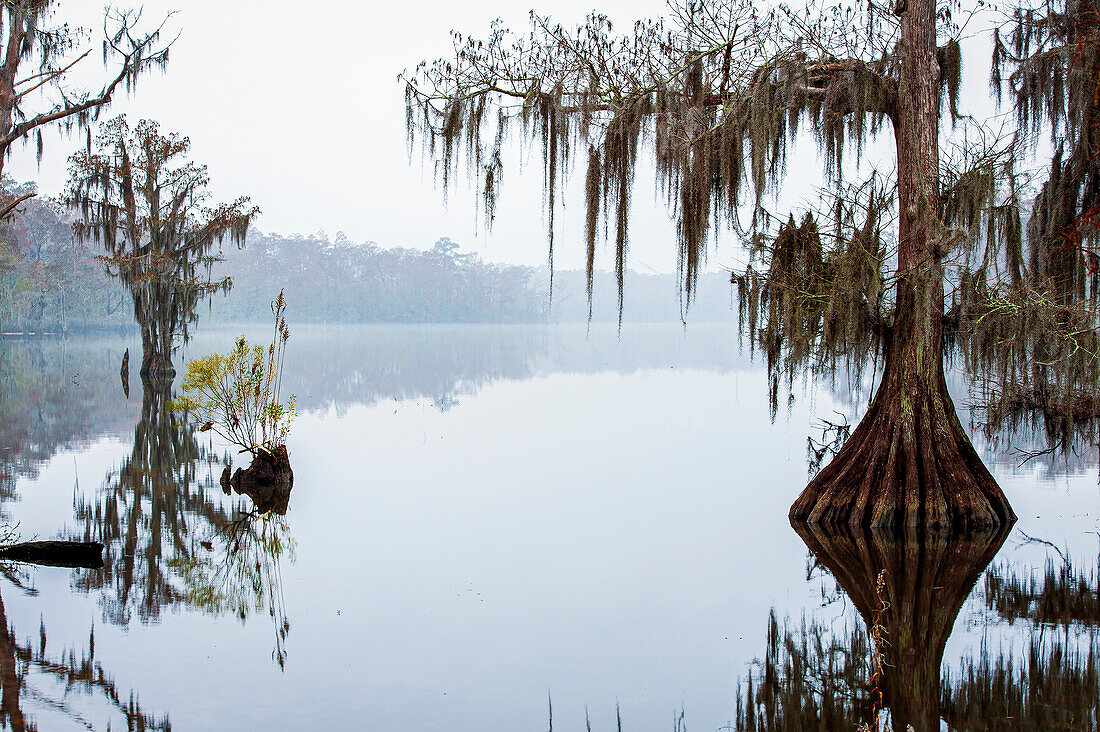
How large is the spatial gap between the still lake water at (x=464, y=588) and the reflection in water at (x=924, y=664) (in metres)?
0.04

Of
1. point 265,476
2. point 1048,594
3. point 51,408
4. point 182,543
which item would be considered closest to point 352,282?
point 51,408

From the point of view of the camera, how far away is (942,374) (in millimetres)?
8703

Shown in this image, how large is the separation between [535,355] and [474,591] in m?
35.9

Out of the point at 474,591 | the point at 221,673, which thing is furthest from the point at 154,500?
the point at 221,673

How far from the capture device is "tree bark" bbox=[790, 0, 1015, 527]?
8.38 m

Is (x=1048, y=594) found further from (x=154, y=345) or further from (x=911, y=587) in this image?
(x=154, y=345)

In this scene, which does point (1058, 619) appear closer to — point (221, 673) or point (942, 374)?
point (942, 374)

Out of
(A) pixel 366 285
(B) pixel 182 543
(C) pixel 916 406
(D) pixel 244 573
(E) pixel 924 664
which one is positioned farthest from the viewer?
(A) pixel 366 285

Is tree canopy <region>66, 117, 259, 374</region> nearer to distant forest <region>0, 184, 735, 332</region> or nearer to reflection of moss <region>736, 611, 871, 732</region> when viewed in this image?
reflection of moss <region>736, 611, 871, 732</region>

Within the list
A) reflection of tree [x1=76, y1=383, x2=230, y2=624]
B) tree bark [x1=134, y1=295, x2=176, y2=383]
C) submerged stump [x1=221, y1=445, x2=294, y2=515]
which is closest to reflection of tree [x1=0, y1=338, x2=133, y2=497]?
tree bark [x1=134, y1=295, x2=176, y2=383]

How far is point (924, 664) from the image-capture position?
541cm

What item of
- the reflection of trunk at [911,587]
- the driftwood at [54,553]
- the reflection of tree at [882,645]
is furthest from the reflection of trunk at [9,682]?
the reflection of trunk at [911,587]

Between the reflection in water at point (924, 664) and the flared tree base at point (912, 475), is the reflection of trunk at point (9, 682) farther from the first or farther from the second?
the flared tree base at point (912, 475)

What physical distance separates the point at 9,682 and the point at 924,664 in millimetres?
4807
